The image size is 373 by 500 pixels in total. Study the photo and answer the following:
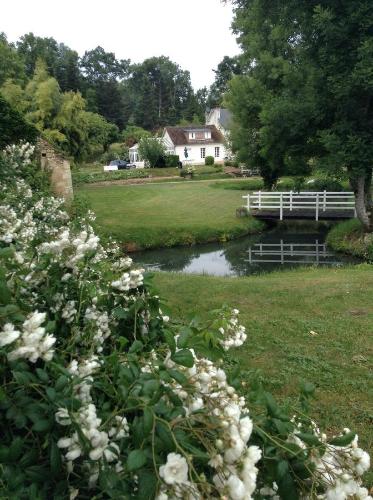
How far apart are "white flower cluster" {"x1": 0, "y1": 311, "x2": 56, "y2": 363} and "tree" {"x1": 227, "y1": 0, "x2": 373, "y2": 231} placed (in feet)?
44.9

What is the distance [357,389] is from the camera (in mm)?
4770

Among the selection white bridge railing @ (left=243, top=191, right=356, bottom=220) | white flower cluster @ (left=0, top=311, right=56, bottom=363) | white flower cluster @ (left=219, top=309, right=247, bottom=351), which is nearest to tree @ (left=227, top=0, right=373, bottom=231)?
white bridge railing @ (left=243, top=191, right=356, bottom=220)

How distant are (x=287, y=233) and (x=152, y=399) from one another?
832 inches

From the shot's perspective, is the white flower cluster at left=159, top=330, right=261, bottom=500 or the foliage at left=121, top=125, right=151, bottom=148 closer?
the white flower cluster at left=159, top=330, right=261, bottom=500

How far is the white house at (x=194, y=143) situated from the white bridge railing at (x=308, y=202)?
30681 millimetres

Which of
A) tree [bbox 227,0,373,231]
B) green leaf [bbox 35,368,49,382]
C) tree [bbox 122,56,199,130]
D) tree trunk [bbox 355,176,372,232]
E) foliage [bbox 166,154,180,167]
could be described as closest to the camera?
green leaf [bbox 35,368,49,382]

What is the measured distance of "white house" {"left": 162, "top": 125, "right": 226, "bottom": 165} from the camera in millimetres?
53562

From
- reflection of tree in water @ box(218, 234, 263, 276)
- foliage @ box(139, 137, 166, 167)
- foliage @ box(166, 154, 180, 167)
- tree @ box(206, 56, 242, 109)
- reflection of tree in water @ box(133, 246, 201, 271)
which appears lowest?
reflection of tree in water @ box(218, 234, 263, 276)

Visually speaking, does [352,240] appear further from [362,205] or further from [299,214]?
[299,214]

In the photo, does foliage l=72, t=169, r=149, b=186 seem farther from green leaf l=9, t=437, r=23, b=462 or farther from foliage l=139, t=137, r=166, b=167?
green leaf l=9, t=437, r=23, b=462

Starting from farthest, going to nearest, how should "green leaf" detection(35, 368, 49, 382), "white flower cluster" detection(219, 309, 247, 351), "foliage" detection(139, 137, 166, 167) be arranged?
1. "foliage" detection(139, 137, 166, 167)
2. "white flower cluster" detection(219, 309, 247, 351)
3. "green leaf" detection(35, 368, 49, 382)

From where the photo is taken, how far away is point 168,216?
2258 centimetres

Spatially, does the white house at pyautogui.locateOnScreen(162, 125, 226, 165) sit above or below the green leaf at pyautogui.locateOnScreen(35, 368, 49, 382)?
above

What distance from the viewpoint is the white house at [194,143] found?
5356 cm
